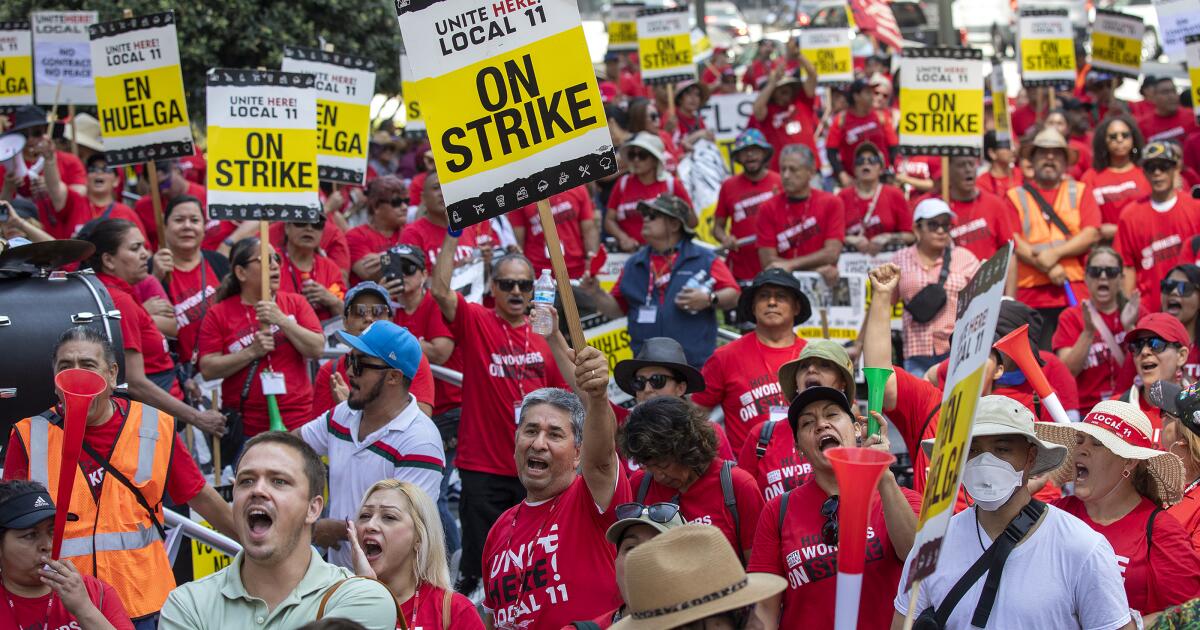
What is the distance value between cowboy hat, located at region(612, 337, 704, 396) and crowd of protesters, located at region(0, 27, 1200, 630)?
0.06ft

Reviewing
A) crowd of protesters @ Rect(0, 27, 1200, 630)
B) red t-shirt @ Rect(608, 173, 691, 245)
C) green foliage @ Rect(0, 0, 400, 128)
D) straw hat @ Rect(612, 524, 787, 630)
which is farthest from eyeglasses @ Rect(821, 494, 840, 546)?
green foliage @ Rect(0, 0, 400, 128)

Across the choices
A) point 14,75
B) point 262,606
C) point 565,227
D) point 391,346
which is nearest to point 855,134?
→ point 565,227

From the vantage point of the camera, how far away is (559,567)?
18.5 ft

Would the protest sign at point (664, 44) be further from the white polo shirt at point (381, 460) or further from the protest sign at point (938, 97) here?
the white polo shirt at point (381, 460)

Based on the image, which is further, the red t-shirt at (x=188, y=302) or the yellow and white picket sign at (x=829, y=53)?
the yellow and white picket sign at (x=829, y=53)

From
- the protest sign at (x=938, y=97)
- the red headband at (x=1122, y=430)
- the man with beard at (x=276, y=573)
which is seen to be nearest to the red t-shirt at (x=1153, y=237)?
the protest sign at (x=938, y=97)

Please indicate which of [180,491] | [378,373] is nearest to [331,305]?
[378,373]

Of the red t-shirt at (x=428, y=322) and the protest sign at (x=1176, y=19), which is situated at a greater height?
the protest sign at (x=1176, y=19)

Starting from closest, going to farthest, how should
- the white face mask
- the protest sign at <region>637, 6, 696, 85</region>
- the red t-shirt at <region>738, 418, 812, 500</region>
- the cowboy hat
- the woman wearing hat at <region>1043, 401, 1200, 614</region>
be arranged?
the white face mask < the woman wearing hat at <region>1043, 401, 1200, 614</region> < the red t-shirt at <region>738, 418, 812, 500</region> < the cowboy hat < the protest sign at <region>637, 6, 696, 85</region>

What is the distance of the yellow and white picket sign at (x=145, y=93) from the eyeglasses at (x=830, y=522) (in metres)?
6.87

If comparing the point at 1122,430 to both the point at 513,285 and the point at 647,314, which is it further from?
the point at 647,314

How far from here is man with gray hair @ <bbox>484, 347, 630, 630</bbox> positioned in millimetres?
5574

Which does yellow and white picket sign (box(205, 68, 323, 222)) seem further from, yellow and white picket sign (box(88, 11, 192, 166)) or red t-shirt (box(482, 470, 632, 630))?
red t-shirt (box(482, 470, 632, 630))

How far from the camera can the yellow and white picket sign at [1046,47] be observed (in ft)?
52.3
